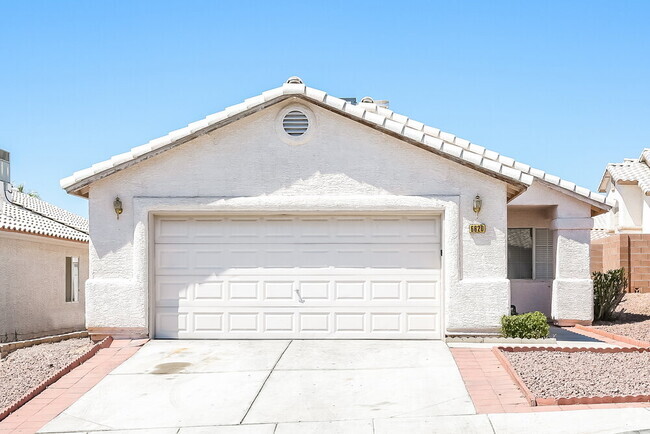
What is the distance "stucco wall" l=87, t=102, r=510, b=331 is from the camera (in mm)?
12188

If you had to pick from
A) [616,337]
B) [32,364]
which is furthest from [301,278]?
[616,337]

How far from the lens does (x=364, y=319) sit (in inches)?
489

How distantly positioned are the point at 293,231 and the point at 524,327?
4.09m

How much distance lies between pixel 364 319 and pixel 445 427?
4542mm

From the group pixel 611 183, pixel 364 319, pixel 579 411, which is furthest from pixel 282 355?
pixel 611 183

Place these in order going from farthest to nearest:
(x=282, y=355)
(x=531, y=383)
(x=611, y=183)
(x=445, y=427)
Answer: (x=611, y=183), (x=282, y=355), (x=531, y=383), (x=445, y=427)

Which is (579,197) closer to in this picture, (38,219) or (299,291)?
(299,291)

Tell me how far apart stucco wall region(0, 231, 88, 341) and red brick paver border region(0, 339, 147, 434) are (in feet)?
20.0

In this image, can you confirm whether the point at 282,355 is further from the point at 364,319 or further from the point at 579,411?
the point at 579,411

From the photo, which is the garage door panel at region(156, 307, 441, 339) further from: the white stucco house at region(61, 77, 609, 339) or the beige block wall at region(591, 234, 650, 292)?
the beige block wall at region(591, 234, 650, 292)

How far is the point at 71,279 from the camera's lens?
2084cm

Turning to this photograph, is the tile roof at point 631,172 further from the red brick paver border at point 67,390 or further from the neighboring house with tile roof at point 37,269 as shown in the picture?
the red brick paver border at point 67,390

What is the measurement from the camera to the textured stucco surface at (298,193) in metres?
12.2

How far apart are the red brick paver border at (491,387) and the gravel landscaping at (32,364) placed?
230 inches
